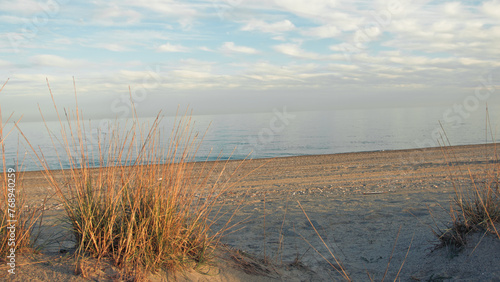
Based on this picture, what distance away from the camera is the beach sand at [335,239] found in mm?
3096

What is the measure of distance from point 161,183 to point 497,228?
11.1 feet

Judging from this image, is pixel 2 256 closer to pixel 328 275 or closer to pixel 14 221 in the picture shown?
pixel 14 221

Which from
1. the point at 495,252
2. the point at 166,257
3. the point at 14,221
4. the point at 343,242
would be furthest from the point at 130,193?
the point at 495,252

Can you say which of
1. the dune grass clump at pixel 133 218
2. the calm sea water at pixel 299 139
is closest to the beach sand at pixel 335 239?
the dune grass clump at pixel 133 218

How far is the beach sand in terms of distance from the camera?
3.10 metres

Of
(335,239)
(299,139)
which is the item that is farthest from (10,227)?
(299,139)

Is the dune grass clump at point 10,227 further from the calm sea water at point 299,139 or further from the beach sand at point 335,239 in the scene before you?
the calm sea water at point 299,139

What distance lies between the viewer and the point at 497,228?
342 cm

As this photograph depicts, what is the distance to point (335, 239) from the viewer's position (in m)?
4.56

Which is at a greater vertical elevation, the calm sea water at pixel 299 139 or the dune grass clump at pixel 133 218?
the dune grass clump at pixel 133 218

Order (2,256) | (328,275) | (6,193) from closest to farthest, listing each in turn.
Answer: (2,256)
(6,193)
(328,275)

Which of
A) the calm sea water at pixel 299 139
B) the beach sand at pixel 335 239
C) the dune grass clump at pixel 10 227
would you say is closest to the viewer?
the dune grass clump at pixel 10 227

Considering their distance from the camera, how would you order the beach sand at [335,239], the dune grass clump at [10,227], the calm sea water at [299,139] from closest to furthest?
the dune grass clump at [10,227], the beach sand at [335,239], the calm sea water at [299,139]

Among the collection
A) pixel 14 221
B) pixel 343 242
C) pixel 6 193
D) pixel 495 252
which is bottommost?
pixel 343 242
